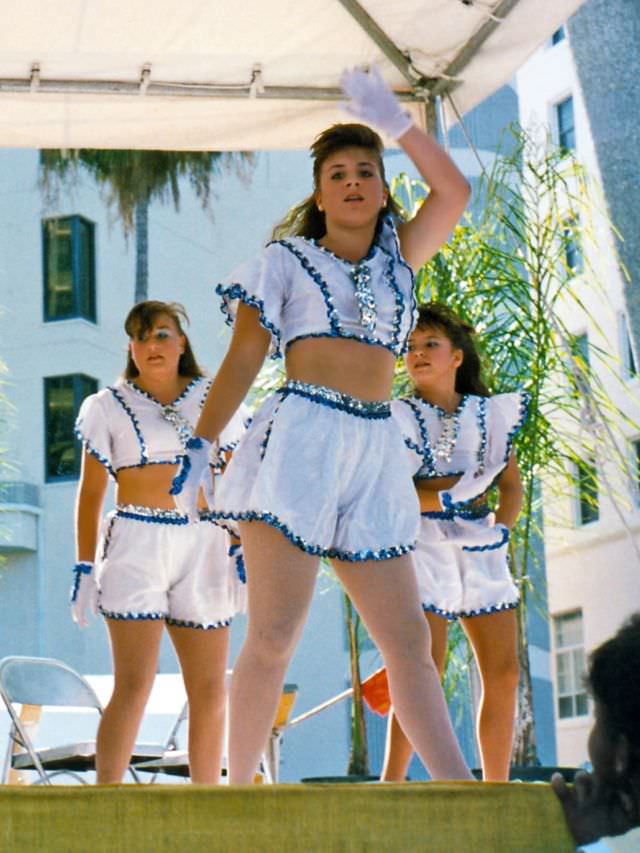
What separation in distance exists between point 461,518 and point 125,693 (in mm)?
1079

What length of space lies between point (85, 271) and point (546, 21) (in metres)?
25.5

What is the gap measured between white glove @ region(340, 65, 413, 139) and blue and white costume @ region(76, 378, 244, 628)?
4.40 feet

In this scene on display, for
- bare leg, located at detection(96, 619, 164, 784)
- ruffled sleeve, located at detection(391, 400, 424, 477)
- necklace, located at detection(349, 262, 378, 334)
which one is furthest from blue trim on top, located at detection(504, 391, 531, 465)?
necklace, located at detection(349, 262, 378, 334)

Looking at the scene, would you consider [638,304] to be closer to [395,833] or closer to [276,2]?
[276,2]

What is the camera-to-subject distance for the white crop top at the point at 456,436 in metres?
4.62

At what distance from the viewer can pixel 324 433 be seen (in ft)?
10.8

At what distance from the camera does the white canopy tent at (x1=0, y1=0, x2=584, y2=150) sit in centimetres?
507

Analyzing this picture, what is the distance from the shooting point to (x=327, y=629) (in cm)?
2875

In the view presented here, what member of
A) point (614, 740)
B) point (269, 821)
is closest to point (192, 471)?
point (269, 821)

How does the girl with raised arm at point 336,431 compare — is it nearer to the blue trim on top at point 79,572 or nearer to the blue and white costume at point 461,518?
the blue and white costume at point 461,518

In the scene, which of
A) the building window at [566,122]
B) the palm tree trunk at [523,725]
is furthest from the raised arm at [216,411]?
the building window at [566,122]

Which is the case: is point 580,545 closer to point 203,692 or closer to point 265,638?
point 203,692

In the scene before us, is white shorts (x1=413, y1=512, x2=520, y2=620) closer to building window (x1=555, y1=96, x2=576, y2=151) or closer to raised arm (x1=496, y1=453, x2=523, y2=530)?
raised arm (x1=496, y1=453, x2=523, y2=530)

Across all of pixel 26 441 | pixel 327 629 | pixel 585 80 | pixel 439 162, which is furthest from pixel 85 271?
pixel 439 162
